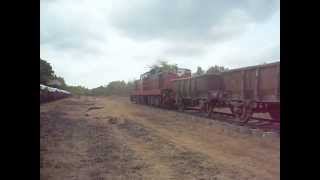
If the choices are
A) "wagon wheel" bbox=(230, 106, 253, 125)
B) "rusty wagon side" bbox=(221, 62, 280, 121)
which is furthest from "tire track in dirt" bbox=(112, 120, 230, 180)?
"wagon wheel" bbox=(230, 106, 253, 125)

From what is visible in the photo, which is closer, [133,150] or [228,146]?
[133,150]

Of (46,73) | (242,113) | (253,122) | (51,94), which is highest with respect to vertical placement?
(46,73)

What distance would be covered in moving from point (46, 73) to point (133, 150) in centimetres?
116

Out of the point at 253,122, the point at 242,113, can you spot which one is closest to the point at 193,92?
the point at 242,113

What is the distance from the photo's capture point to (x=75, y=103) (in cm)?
399

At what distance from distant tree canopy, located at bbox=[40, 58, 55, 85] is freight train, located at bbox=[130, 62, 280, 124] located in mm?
1345

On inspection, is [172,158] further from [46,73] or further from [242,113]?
[242,113]

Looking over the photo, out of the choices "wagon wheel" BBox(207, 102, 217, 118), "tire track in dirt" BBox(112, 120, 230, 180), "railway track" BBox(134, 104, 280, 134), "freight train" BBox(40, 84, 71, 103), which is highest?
"freight train" BBox(40, 84, 71, 103)

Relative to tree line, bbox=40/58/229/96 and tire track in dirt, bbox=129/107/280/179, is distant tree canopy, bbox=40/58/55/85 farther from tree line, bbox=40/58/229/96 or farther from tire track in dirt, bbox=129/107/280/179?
tire track in dirt, bbox=129/107/280/179

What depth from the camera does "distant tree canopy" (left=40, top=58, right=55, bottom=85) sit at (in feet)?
11.6

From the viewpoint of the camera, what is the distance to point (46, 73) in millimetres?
3580

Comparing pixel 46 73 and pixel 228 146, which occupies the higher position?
pixel 46 73
